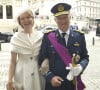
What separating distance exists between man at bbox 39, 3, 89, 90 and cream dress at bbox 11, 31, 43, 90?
17 cm

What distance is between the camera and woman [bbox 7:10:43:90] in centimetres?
448

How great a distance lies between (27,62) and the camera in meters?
4.54

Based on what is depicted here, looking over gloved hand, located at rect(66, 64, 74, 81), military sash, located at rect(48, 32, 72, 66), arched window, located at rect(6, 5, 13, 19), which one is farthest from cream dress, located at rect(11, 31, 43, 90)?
arched window, located at rect(6, 5, 13, 19)

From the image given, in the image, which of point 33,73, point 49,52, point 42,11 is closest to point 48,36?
point 49,52

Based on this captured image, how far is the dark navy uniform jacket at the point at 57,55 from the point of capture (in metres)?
4.22

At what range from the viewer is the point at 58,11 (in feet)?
14.0

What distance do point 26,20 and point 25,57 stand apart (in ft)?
1.32

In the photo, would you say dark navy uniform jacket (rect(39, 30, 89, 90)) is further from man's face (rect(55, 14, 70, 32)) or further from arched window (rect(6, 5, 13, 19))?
arched window (rect(6, 5, 13, 19))

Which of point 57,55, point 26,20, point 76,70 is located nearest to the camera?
point 76,70

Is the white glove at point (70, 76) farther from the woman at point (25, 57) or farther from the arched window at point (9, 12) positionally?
the arched window at point (9, 12)

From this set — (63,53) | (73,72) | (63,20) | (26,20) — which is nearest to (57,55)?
(63,53)

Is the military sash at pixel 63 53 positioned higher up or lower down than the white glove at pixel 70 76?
higher up

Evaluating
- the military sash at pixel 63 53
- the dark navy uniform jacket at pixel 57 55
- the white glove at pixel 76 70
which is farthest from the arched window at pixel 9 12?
the white glove at pixel 76 70

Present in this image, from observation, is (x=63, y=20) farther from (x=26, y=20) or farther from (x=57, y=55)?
(x=26, y=20)
